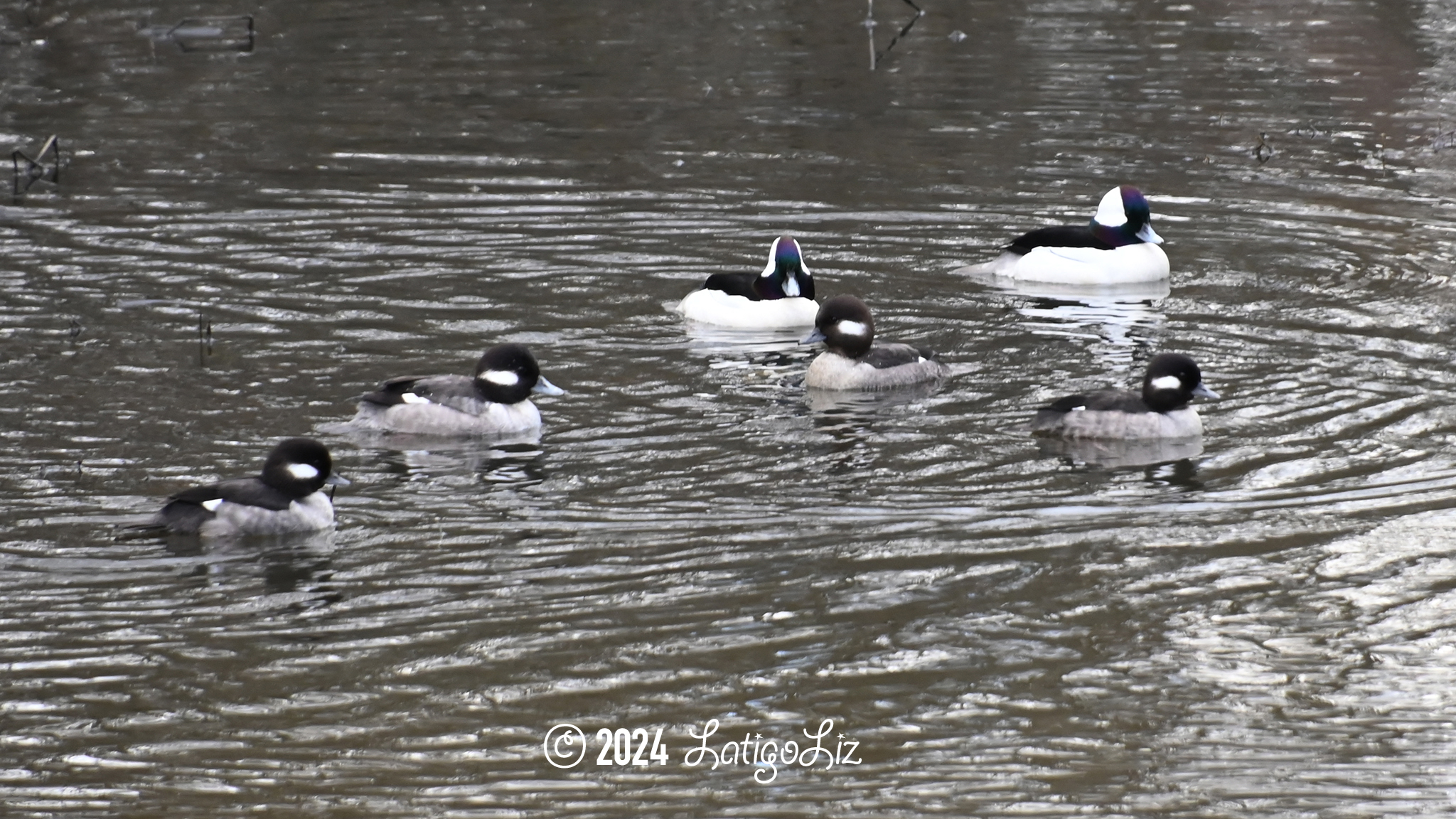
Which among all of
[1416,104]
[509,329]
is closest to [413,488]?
[509,329]

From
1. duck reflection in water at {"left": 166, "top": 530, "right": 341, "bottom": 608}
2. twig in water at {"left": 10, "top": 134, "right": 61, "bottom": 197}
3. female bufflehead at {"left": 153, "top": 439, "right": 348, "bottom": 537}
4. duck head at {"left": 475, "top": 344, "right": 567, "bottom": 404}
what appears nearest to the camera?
duck reflection in water at {"left": 166, "top": 530, "right": 341, "bottom": 608}

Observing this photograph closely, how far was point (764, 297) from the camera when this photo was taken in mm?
15922

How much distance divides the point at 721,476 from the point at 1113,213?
24.9 ft

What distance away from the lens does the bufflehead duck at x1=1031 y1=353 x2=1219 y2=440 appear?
12219 mm

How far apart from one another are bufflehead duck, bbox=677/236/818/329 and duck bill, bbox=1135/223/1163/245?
11.0 ft

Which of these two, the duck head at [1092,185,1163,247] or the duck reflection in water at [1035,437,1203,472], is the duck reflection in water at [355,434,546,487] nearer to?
the duck reflection in water at [1035,437,1203,472]

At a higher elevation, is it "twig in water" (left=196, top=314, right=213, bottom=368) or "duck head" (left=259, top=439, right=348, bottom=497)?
"duck head" (left=259, top=439, right=348, bottom=497)

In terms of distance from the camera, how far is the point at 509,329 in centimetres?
1515

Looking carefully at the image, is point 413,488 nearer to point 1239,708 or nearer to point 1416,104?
point 1239,708

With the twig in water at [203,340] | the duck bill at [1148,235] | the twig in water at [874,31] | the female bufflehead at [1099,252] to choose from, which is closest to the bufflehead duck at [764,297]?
the female bufflehead at [1099,252]

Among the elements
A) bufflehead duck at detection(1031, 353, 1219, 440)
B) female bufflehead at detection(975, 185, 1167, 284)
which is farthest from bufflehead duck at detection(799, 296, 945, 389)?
female bufflehead at detection(975, 185, 1167, 284)

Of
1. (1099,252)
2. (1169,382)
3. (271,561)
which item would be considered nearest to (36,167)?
(1099,252)

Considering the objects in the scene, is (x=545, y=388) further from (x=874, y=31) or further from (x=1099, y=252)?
(x=874, y=31)

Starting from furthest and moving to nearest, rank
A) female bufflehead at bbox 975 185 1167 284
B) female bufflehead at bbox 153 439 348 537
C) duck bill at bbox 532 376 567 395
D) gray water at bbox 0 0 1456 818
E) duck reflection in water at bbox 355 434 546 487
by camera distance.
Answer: female bufflehead at bbox 975 185 1167 284, duck bill at bbox 532 376 567 395, duck reflection in water at bbox 355 434 546 487, female bufflehead at bbox 153 439 348 537, gray water at bbox 0 0 1456 818
